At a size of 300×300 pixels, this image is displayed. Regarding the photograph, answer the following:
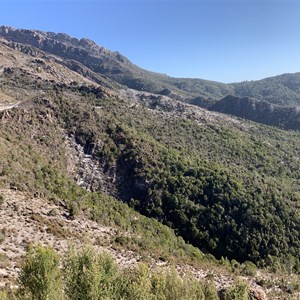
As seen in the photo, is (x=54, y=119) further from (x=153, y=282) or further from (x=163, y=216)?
(x=153, y=282)

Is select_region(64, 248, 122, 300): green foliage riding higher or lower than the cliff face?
lower

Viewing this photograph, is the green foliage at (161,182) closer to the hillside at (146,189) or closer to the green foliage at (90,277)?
the hillside at (146,189)

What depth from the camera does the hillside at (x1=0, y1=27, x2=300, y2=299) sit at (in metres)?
31.4

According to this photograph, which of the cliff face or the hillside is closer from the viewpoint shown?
the hillside

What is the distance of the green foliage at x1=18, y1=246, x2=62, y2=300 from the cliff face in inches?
5612

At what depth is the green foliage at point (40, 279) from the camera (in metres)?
14.9

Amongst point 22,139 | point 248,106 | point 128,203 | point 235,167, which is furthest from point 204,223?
point 248,106

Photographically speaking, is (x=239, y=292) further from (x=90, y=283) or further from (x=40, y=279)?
(x=40, y=279)

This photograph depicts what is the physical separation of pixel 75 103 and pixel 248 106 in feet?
411

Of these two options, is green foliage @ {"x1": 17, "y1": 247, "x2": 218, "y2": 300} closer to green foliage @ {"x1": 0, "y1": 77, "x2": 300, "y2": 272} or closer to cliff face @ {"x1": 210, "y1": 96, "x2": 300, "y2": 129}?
green foliage @ {"x1": 0, "y1": 77, "x2": 300, "y2": 272}

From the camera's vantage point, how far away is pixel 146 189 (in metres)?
55.1

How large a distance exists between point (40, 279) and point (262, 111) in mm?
162237

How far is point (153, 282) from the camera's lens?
1683 centimetres

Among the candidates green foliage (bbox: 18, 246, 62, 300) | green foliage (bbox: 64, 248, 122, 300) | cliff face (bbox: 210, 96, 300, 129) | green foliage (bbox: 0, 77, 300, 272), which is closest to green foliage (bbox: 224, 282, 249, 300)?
green foliage (bbox: 64, 248, 122, 300)
